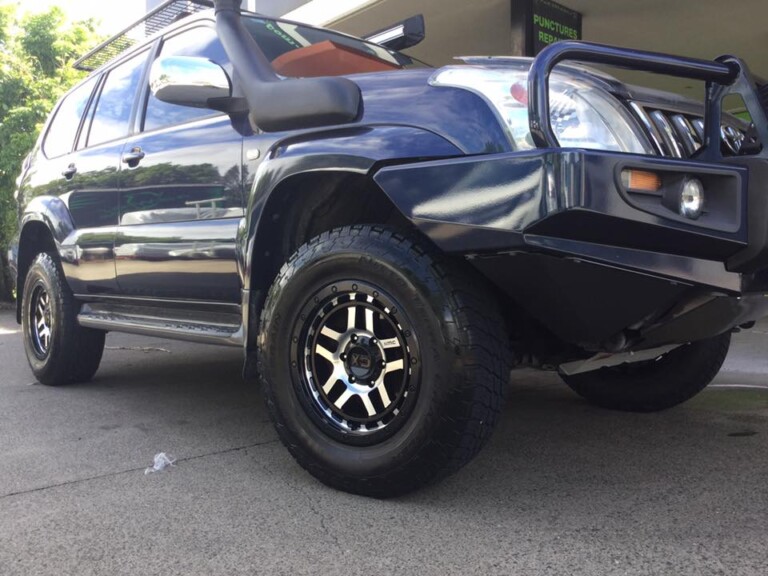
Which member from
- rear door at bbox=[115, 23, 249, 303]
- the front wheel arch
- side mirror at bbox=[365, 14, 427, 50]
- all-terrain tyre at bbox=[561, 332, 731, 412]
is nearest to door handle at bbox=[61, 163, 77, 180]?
rear door at bbox=[115, 23, 249, 303]

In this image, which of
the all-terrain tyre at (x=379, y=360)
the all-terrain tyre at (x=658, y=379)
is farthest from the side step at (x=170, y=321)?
the all-terrain tyre at (x=658, y=379)

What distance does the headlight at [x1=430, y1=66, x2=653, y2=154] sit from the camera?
2184mm

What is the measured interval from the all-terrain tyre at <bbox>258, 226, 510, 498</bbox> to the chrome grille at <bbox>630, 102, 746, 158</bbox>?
74 cm

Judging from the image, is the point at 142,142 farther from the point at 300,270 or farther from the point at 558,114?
the point at 558,114

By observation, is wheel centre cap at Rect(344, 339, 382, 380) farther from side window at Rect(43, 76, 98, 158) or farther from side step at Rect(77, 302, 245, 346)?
side window at Rect(43, 76, 98, 158)

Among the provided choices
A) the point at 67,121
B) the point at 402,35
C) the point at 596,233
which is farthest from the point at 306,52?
the point at 67,121

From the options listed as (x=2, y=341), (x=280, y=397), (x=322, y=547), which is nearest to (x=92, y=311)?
(x=280, y=397)

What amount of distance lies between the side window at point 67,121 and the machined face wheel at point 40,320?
0.96 m

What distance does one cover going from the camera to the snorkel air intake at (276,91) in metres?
2.46

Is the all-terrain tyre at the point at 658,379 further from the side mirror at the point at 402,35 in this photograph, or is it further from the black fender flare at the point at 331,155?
the side mirror at the point at 402,35

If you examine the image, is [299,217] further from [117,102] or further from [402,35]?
[117,102]

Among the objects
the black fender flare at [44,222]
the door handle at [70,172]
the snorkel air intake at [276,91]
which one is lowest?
the black fender flare at [44,222]

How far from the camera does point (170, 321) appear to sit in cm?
345

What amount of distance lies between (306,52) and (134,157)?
112 cm
